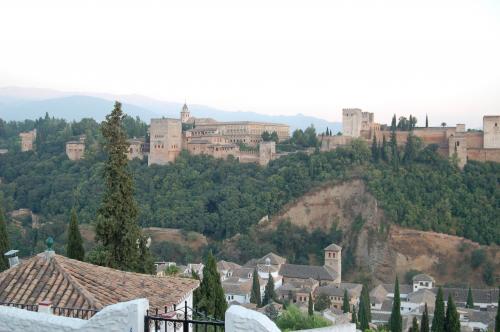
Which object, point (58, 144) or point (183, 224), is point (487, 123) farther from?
point (58, 144)

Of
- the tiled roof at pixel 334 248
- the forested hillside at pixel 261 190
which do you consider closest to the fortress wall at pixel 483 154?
the forested hillside at pixel 261 190

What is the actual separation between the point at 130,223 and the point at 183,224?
4067 centimetres

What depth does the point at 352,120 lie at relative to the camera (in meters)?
63.2

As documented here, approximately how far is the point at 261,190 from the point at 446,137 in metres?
17.9

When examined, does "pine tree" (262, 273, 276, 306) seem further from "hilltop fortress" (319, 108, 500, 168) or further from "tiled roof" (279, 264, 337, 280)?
"hilltop fortress" (319, 108, 500, 168)

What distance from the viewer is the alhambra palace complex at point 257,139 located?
5794 centimetres

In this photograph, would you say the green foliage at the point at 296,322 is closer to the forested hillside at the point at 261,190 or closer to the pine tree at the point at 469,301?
the pine tree at the point at 469,301

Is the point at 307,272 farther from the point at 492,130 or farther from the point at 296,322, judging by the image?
the point at 296,322

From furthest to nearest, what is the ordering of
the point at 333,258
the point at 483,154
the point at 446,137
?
1. the point at 446,137
2. the point at 483,154
3. the point at 333,258

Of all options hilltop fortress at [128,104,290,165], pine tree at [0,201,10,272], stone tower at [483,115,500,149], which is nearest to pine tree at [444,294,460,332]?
pine tree at [0,201,10,272]

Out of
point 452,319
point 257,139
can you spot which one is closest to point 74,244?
point 452,319

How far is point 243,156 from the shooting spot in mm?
64812

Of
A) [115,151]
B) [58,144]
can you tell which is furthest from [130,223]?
[58,144]

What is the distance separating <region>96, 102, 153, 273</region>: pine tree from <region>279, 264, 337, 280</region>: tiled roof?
31.3 metres
